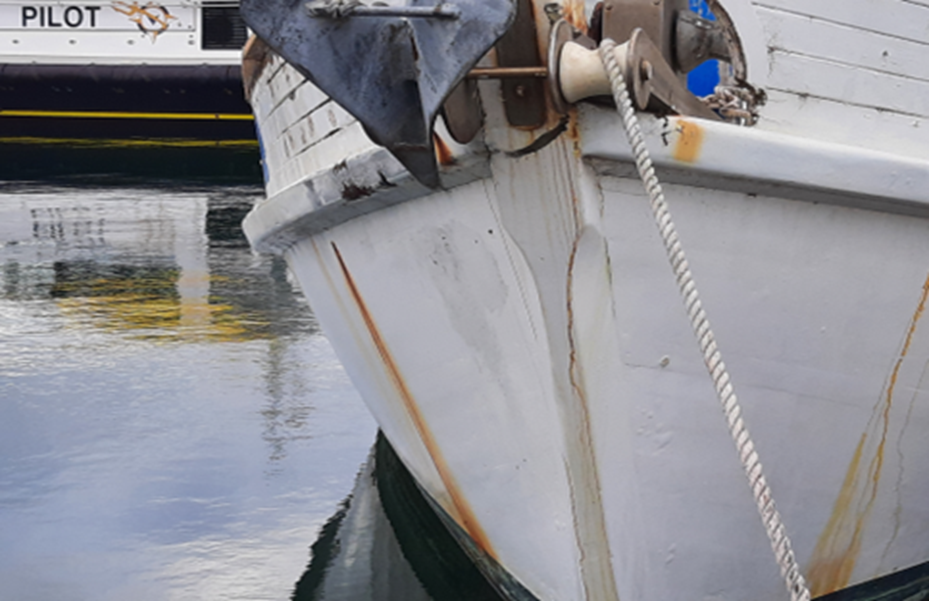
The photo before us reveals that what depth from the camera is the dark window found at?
66.8 ft

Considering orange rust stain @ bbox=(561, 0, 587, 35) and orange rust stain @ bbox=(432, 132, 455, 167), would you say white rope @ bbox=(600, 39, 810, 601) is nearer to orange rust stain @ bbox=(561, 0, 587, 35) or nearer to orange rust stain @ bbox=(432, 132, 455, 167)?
orange rust stain @ bbox=(561, 0, 587, 35)

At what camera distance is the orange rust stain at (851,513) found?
102 inches

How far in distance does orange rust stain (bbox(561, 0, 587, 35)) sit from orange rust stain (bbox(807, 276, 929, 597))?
960mm

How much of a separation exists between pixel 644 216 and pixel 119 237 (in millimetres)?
8737

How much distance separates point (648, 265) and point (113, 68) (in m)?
19.0

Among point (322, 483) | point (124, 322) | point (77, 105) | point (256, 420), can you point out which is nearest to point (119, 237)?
point (124, 322)

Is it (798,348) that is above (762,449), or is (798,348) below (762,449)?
above

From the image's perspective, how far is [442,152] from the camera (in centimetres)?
234

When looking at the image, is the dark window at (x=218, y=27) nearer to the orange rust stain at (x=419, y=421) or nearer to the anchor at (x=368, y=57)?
the orange rust stain at (x=419, y=421)

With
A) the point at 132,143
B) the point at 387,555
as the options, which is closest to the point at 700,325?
the point at 387,555

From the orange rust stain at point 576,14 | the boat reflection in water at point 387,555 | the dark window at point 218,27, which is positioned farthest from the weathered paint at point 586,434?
the dark window at point 218,27

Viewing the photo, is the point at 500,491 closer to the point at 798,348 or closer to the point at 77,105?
the point at 798,348

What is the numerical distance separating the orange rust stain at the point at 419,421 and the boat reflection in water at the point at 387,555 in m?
0.46

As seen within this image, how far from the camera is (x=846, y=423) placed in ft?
8.46
